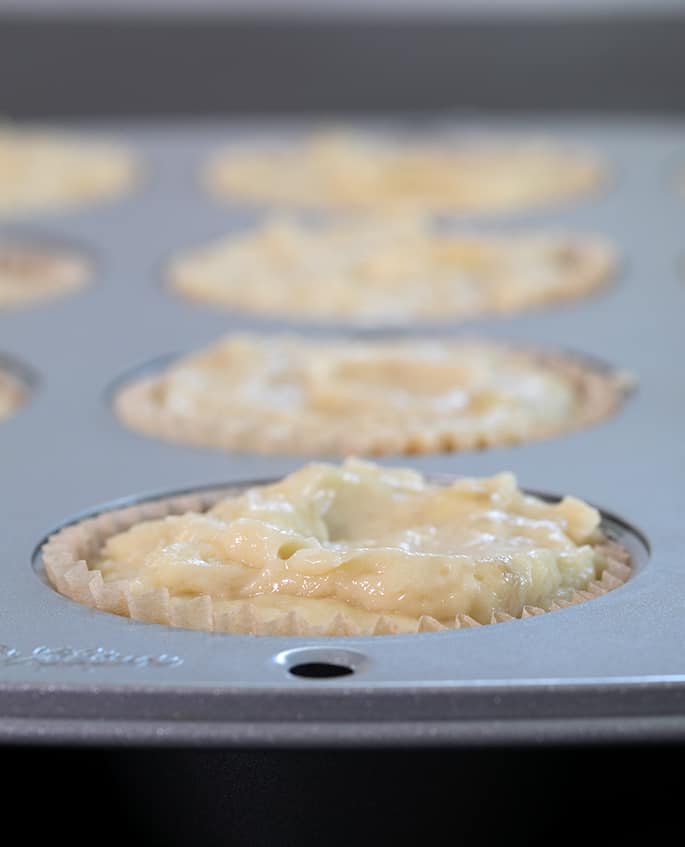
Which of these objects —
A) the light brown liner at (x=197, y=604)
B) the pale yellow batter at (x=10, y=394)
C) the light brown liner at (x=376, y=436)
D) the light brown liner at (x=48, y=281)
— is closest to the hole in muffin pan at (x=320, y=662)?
the light brown liner at (x=197, y=604)

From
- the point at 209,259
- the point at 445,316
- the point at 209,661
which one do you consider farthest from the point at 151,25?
the point at 209,661

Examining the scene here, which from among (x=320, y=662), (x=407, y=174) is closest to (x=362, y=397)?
(x=320, y=662)

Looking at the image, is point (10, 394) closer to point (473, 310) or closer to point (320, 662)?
point (473, 310)

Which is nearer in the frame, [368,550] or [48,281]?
[368,550]

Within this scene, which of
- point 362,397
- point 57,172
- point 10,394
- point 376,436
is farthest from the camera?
point 57,172

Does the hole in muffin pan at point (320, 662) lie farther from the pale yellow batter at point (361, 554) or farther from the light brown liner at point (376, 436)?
the light brown liner at point (376, 436)

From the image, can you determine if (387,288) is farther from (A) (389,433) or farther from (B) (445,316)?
(A) (389,433)
